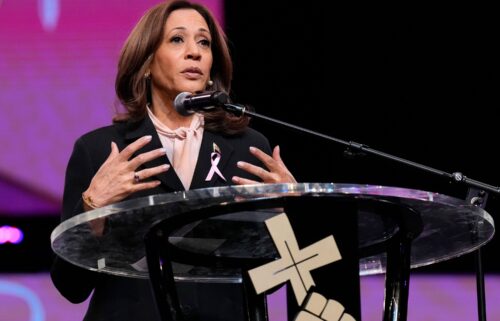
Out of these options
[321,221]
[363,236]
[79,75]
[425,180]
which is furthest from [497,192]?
[79,75]

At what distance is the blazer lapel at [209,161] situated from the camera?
2.10m

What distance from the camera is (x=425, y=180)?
332 cm

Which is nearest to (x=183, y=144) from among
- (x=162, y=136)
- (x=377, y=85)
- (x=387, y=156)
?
(x=162, y=136)

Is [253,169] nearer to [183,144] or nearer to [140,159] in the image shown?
[140,159]

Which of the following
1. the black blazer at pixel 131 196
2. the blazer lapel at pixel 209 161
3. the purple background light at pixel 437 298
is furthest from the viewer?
the purple background light at pixel 437 298

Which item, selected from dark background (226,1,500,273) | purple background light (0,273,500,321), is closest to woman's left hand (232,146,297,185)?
purple background light (0,273,500,321)

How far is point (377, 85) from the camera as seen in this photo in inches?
133

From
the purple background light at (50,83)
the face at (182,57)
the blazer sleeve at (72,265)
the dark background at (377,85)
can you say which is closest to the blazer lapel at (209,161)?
the face at (182,57)

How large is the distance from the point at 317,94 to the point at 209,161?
1.28 meters

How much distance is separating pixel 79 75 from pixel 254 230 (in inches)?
72.9

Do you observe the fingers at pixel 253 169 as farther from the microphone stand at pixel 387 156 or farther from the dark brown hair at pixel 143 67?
the dark brown hair at pixel 143 67

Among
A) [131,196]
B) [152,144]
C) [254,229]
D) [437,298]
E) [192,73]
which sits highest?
[192,73]

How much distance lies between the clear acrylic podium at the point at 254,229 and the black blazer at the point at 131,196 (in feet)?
1.16

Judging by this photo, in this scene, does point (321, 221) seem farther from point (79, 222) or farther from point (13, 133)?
point (13, 133)
